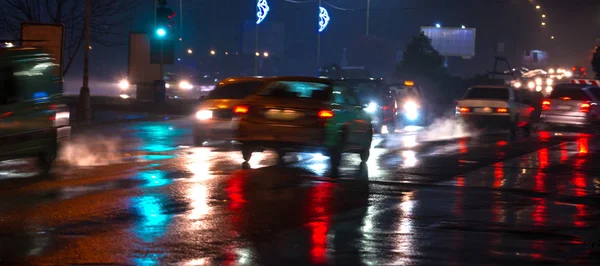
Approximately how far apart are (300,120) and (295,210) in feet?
16.6

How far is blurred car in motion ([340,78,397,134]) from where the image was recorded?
2755cm

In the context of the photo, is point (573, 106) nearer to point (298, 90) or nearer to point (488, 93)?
point (488, 93)

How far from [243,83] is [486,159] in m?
5.47

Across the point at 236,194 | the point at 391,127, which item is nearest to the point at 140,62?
the point at 391,127

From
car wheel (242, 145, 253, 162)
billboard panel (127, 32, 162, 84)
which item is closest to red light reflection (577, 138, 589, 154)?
car wheel (242, 145, 253, 162)

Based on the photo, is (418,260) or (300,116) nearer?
(418,260)

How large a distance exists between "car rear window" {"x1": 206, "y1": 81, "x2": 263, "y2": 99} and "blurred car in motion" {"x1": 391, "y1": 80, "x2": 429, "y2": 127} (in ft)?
48.6

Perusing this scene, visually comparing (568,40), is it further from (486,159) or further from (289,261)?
(289,261)

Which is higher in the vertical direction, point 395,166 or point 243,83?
point 243,83

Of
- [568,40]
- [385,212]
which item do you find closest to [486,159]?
[385,212]

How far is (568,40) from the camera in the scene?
136 meters

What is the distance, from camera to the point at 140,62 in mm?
42312

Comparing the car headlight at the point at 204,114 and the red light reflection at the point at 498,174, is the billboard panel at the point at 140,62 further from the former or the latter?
the red light reflection at the point at 498,174

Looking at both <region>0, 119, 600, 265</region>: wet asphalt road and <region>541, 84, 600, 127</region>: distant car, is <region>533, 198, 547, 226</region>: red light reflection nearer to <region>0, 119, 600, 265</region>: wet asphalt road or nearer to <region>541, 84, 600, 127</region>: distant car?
<region>0, 119, 600, 265</region>: wet asphalt road
